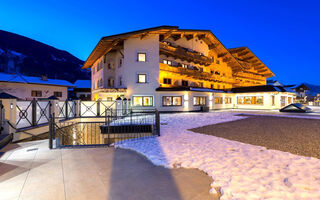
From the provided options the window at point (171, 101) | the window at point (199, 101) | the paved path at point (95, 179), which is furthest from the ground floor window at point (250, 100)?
the paved path at point (95, 179)

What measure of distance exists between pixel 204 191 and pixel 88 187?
2.34 m

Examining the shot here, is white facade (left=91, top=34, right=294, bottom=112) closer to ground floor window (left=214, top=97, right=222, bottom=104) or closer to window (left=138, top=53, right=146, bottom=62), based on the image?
window (left=138, top=53, right=146, bottom=62)

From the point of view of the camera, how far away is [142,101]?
21.2 meters

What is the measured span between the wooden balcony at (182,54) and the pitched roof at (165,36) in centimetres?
177

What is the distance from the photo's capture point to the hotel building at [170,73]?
2081 centimetres

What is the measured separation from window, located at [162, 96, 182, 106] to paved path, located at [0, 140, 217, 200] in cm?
1699

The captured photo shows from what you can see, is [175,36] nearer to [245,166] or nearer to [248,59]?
[245,166]

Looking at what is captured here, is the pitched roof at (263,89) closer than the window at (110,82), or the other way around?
the window at (110,82)

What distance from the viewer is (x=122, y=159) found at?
4.52m

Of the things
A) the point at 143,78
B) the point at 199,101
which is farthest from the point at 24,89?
the point at 199,101

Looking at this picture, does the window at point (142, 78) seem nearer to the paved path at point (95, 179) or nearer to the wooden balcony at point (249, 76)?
the paved path at point (95, 179)

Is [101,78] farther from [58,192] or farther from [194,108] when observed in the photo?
[58,192]

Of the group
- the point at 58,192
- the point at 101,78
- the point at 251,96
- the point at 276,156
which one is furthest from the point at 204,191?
the point at 251,96

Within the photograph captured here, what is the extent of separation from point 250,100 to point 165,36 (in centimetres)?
2109
